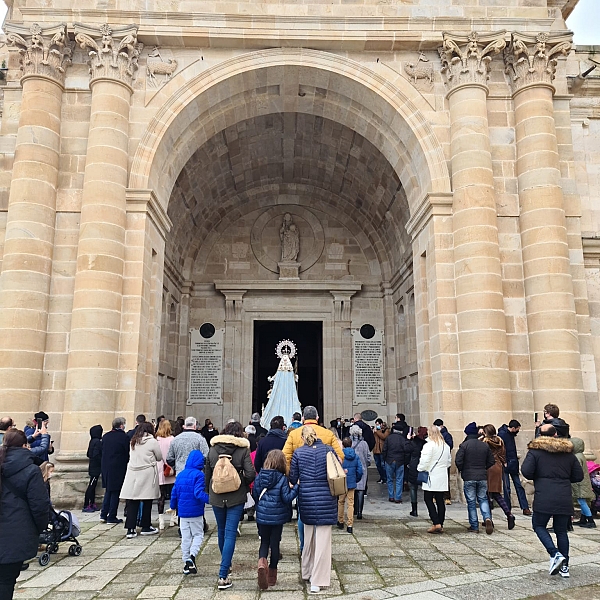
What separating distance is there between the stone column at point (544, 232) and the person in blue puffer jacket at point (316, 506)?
6.51 m

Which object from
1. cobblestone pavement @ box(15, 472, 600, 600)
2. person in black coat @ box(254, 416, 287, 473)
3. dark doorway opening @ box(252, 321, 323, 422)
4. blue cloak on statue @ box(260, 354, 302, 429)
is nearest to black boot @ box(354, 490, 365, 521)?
cobblestone pavement @ box(15, 472, 600, 600)

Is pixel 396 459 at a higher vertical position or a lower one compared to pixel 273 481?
lower

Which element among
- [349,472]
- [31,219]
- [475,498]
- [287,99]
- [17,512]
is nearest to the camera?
[17,512]

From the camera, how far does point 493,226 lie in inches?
420

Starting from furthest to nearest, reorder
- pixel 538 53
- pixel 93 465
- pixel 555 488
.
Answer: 1. pixel 538 53
2. pixel 93 465
3. pixel 555 488

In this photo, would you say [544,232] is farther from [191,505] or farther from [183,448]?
[191,505]

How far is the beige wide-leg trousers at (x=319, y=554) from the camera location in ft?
16.7

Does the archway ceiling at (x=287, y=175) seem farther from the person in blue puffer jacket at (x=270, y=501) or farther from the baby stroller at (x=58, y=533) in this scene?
the person in blue puffer jacket at (x=270, y=501)

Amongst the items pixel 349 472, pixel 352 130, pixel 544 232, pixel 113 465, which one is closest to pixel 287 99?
pixel 352 130

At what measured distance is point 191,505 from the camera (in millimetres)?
5566

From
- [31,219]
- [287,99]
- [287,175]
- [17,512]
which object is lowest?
[17,512]

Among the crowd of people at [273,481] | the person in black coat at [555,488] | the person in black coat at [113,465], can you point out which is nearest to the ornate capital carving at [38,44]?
the crowd of people at [273,481]

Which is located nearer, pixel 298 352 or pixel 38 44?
pixel 38 44

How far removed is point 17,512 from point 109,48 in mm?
9949
